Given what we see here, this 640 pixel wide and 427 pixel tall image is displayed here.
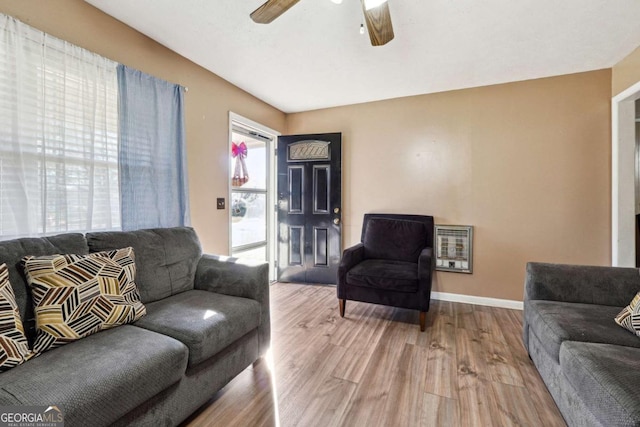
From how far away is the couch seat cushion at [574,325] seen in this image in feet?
4.64

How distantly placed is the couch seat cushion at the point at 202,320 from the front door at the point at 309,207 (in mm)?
2019

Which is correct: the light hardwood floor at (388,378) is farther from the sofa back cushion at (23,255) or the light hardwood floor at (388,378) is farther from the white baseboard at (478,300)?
the sofa back cushion at (23,255)

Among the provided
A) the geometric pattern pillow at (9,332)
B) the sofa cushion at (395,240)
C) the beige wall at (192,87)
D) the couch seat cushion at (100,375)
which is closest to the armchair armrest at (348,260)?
the sofa cushion at (395,240)

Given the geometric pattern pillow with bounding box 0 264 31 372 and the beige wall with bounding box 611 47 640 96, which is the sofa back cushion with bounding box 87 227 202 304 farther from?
the beige wall with bounding box 611 47 640 96

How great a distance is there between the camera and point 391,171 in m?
3.57

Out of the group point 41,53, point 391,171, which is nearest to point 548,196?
point 391,171

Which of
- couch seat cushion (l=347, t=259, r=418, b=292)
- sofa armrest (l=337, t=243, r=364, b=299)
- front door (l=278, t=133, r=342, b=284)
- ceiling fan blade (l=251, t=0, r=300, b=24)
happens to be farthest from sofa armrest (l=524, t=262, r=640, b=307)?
ceiling fan blade (l=251, t=0, r=300, b=24)

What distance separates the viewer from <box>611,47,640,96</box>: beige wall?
2.32 meters

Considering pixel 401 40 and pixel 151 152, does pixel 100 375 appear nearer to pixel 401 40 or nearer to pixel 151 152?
pixel 151 152

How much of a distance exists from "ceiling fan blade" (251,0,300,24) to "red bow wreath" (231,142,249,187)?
7.48 feet

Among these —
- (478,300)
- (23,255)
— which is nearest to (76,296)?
(23,255)

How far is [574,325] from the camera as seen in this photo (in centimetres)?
151

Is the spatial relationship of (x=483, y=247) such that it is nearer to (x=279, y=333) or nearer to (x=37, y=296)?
(x=279, y=333)

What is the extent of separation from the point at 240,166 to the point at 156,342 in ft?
9.10
